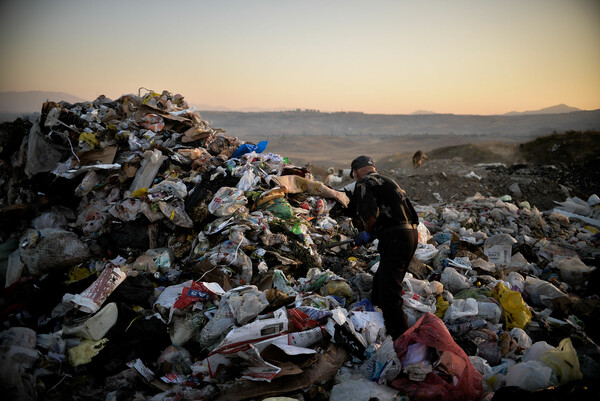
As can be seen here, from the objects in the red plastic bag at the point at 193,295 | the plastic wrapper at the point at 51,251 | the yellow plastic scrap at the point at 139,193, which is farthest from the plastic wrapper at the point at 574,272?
the plastic wrapper at the point at 51,251

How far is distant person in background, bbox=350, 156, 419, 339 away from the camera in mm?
2703

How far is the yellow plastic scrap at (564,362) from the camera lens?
86.2 inches

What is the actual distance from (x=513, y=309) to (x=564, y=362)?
904mm

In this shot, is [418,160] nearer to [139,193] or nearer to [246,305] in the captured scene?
[139,193]

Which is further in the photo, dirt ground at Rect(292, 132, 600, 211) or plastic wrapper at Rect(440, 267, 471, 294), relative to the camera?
dirt ground at Rect(292, 132, 600, 211)

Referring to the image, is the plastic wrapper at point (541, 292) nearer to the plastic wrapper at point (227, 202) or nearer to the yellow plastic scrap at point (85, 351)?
the plastic wrapper at point (227, 202)

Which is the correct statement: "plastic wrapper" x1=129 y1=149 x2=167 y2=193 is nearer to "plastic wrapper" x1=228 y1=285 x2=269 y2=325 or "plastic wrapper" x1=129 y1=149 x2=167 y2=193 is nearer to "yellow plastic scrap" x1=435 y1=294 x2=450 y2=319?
"plastic wrapper" x1=228 y1=285 x2=269 y2=325

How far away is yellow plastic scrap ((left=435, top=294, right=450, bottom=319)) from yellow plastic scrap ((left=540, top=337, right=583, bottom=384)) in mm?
927

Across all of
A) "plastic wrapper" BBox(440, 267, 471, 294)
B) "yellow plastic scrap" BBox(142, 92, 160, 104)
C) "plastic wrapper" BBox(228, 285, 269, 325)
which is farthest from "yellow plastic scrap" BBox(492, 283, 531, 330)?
"yellow plastic scrap" BBox(142, 92, 160, 104)

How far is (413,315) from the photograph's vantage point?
3023 millimetres

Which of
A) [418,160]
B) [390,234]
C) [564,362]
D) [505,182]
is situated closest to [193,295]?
[390,234]

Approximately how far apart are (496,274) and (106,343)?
4.36 metres

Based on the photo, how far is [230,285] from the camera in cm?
331

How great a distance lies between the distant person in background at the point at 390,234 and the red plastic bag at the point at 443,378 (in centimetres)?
41
